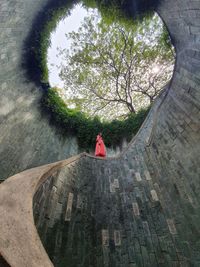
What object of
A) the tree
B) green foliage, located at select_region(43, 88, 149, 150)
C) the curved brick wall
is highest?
the tree

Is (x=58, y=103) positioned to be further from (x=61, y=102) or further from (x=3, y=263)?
(x=3, y=263)

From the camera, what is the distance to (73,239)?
139 inches

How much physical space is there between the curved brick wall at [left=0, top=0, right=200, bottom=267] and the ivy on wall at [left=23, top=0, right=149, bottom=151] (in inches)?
20.9

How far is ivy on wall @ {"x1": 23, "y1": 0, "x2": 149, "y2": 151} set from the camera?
691 centimetres

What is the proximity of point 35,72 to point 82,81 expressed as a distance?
19.0 feet

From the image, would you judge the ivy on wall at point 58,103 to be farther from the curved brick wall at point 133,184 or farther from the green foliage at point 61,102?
the curved brick wall at point 133,184

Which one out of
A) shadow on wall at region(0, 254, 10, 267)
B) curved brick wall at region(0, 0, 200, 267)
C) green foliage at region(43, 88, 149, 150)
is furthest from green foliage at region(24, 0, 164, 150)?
shadow on wall at region(0, 254, 10, 267)

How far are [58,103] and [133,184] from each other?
5111 millimetres

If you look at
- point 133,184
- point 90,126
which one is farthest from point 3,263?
point 90,126

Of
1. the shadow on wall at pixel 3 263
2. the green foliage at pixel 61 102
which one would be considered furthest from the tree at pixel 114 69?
the shadow on wall at pixel 3 263

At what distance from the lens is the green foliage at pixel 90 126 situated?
8.84 metres

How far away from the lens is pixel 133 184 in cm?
508

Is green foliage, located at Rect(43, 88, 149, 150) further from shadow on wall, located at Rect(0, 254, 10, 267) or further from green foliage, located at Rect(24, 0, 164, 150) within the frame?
shadow on wall, located at Rect(0, 254, 10, 267)

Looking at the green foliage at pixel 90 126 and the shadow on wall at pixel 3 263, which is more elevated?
the green foliage at pixel 90 126
